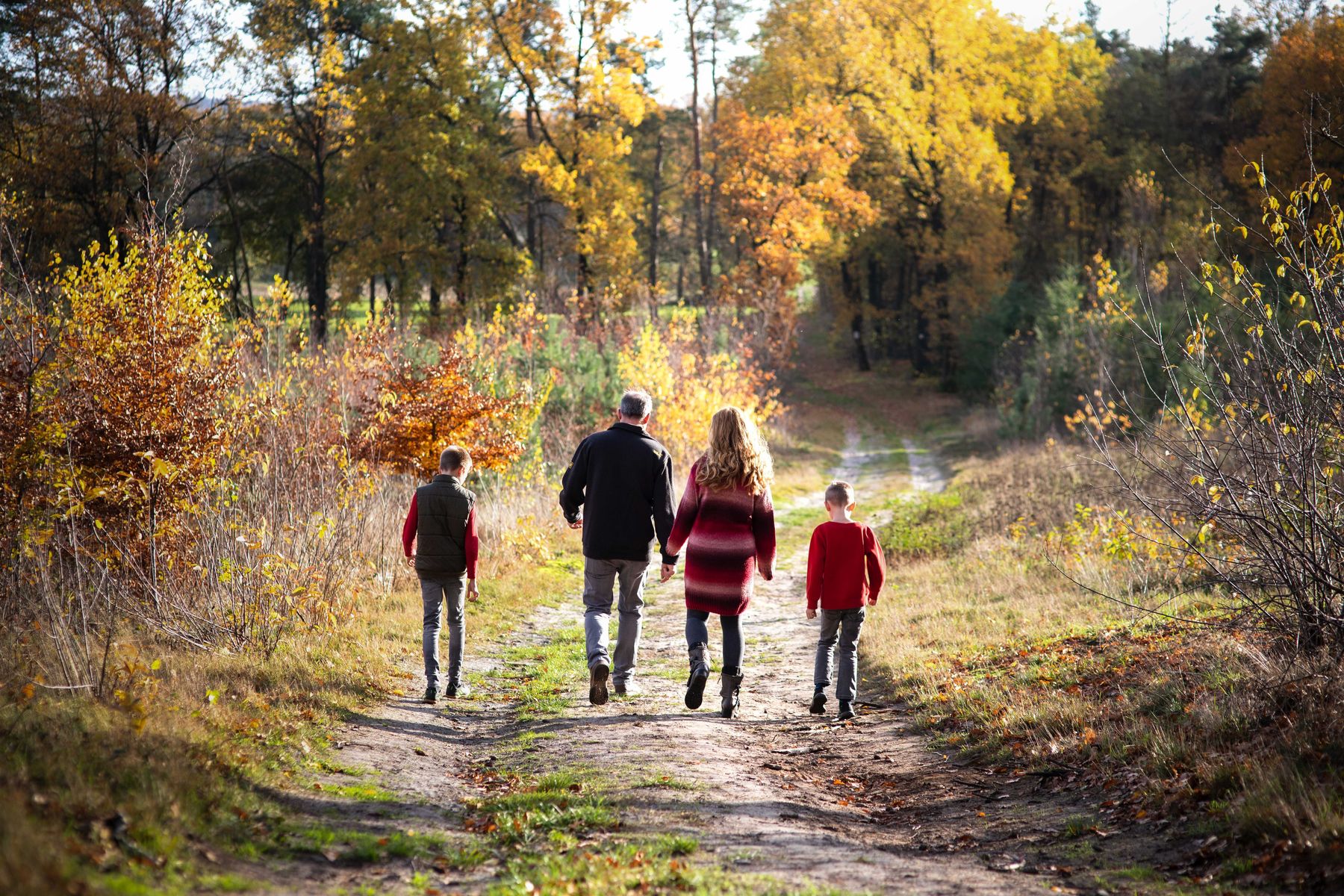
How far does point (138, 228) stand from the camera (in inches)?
397

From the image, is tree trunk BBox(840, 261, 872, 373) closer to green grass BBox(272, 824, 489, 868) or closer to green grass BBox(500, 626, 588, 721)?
green grass BBox(500, 626, 588, 721)

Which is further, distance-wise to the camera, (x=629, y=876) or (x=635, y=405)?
(x=635, y=405)

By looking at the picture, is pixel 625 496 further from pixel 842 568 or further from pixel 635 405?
pixel 842 568

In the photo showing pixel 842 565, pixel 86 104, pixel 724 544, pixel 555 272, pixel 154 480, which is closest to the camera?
pixel 724 544

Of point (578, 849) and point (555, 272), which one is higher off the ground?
point (555, 272)

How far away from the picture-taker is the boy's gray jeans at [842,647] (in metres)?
7.83

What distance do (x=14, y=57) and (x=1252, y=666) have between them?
2602cm

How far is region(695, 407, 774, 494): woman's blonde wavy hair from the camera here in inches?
288

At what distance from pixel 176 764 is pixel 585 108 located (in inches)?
1107

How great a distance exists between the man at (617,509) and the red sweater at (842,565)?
3.41 feet

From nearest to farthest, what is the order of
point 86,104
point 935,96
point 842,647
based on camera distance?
point 842,647 < point 86,104 < point 935,96

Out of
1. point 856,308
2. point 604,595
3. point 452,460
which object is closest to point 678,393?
point 452,460

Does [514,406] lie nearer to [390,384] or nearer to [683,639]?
[390,384]

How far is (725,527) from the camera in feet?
24.5
